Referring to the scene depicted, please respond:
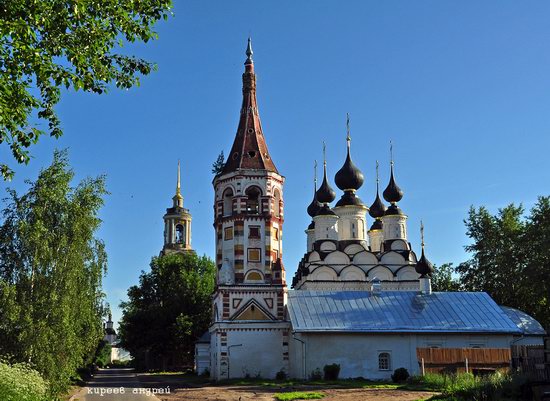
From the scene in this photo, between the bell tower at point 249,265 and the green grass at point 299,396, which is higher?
the bell tower at point 249,265

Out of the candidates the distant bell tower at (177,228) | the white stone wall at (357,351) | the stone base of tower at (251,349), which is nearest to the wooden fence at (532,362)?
the white stone wall at (357,351)

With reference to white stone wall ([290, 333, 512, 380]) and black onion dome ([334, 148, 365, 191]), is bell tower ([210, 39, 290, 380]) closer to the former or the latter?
white stone wall ([290, 333, 512, 380])

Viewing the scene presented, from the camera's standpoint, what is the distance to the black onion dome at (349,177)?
51.4 meters

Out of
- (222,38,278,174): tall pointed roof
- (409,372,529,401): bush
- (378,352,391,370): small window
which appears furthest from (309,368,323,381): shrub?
(409,372,529,401): bush

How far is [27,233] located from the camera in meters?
24.6

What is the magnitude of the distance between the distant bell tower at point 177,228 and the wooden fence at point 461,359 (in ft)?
156

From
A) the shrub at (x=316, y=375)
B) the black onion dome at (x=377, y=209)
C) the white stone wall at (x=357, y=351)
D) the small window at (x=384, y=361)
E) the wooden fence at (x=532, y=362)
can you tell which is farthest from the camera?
the black onion dome at (x=377, y=209)

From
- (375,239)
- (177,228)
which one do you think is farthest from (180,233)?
(375,239)

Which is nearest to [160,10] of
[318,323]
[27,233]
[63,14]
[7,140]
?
[63,14]

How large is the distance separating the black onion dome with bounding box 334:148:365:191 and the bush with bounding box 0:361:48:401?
34.1m

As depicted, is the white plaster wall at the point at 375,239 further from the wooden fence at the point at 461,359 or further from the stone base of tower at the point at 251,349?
the wooden fence at the point at 461,359

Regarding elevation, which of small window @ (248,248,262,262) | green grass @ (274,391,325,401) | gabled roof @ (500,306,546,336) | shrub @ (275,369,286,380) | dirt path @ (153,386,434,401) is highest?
small window @ (248,248,262,262)

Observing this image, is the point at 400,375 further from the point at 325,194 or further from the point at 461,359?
the point at 325,194

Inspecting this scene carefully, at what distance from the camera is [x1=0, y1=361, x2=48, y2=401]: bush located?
1572cm
